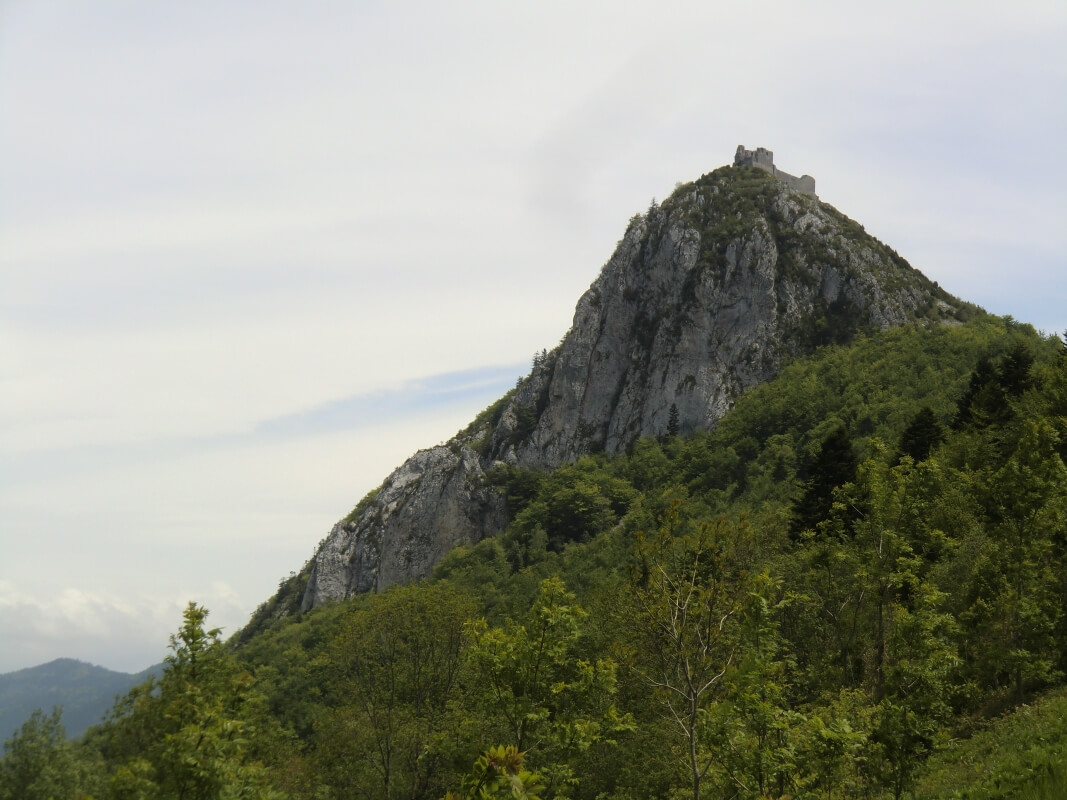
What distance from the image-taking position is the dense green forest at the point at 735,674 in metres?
13.8

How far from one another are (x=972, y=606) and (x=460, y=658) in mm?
28236

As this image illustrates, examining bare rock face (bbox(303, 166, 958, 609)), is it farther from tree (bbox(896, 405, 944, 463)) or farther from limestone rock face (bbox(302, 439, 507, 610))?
tree (bbox(896, 405, 944, 463))

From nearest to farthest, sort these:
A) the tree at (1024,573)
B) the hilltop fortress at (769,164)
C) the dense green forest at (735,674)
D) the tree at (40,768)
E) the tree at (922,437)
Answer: the dense green forest at (735,674)
the tree at (1024,573)
the tree at (40,768)
the tree at (922,437)
the hilltop fortress at (769,164)

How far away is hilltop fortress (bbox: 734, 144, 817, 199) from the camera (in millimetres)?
142875

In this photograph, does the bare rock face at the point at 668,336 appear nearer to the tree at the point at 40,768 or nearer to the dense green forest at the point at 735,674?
the dense green forest at the point at 735,674

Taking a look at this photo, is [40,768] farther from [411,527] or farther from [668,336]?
[668,336]

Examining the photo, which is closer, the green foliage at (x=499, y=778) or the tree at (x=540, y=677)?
the green foliage at (x=499, y=778)

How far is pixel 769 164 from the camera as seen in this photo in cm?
14812

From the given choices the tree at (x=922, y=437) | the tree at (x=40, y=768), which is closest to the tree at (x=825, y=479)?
the tree at (x=922, y=437)

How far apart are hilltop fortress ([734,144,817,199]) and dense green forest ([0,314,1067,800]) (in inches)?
4036

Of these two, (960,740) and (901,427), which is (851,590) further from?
(901,427)

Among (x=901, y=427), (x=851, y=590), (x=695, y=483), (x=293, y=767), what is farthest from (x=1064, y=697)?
(x=695, y=483)

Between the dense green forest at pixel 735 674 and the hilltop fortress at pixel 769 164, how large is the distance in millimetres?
102525

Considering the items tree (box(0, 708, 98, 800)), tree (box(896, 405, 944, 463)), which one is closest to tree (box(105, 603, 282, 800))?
tree (box(0, 708, 98, 800))
